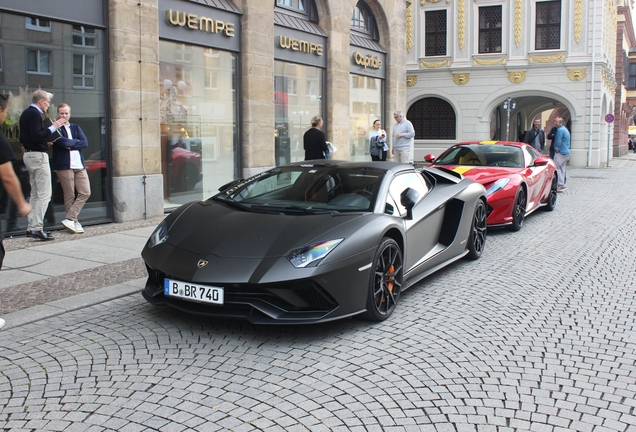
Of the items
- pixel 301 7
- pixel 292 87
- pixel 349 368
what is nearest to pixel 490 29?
Answer: pixel 301 7

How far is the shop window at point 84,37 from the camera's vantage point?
10.1 m

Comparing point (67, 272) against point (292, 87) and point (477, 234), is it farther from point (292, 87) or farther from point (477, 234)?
point (292, 87)

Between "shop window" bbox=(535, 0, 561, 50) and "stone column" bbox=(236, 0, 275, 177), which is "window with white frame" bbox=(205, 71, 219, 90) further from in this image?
"shop window" bbox=(535, 0, 561, 50)

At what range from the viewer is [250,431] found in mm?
3207

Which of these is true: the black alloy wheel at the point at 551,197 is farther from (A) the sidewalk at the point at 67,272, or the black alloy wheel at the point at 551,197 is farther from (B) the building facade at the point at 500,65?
(B) the building facade at the point at 500,65

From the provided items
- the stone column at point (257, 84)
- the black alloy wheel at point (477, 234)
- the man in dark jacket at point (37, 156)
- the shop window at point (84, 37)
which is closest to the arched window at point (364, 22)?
the stone column at point (257, 84)

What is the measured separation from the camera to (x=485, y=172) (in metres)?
10.5

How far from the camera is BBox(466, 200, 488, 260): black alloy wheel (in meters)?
7.59

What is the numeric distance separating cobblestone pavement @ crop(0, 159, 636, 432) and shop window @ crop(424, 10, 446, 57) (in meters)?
30.4

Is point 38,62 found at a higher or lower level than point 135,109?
higher

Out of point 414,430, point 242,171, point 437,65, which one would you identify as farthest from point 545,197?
point 437,65

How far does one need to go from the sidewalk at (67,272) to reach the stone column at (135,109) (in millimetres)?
1163

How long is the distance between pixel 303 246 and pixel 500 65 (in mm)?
31514

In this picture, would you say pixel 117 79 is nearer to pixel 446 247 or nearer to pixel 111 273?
pixel 111 273
